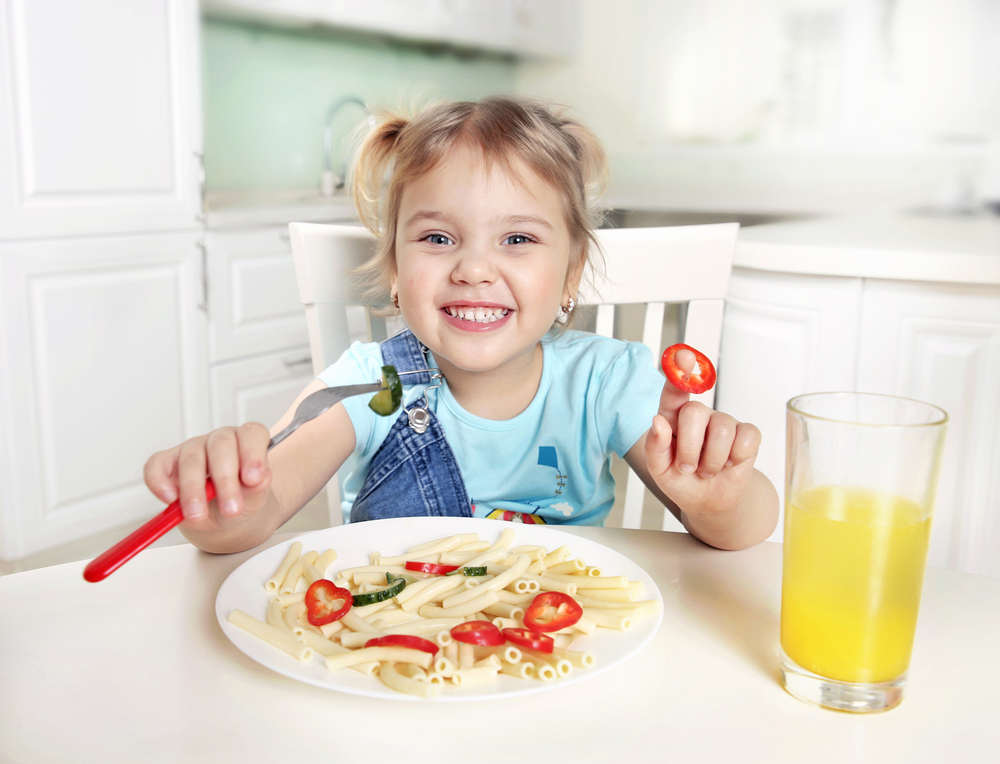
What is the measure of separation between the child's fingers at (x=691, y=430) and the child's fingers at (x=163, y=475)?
12.3 inches

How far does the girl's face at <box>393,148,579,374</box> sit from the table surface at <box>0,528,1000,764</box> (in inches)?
15.7

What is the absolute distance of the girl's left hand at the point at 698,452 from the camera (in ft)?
1.79

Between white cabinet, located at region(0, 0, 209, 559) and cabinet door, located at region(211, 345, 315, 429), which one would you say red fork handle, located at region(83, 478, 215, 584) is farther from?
cabinet door, located at region(211, 345, 315, 429)

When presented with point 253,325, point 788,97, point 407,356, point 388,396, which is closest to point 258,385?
point 253,325

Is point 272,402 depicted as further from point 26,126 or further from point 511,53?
point 511,53

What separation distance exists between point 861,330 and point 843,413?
100 cm

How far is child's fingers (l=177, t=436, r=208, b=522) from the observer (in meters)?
0.47

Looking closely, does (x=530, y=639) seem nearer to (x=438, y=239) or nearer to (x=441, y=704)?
(x=441, y=704)

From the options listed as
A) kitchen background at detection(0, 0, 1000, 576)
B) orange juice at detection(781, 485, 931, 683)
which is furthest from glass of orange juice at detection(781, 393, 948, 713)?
kitchen background at detection(0, 0, 1000, 576)

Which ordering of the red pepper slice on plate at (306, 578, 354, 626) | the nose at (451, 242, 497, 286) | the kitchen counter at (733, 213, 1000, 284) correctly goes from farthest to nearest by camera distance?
1. the kitchen counter at (733, 213, 1000, 284)
2. the nose at (451, 242, 497, 286)
3. the red pepper slice on plate at (306, 578, 354, 626)

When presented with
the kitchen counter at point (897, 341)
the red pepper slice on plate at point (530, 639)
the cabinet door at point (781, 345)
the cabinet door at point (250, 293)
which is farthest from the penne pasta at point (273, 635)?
the cabinet door at point (250, 293)

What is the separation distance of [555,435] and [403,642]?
551 millimetres

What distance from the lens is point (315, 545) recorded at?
586mm

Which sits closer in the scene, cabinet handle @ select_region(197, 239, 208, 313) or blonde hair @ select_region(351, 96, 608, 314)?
blonde hair @ select_region(351, 96, 608, 314)
